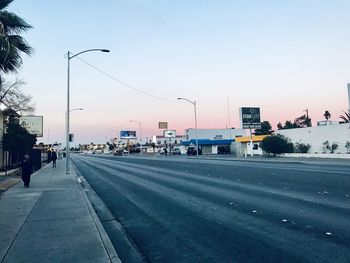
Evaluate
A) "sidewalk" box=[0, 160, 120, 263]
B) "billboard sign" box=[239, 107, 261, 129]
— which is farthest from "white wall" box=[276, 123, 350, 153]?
"sidewalk" box=[0, 160, 120, 263]

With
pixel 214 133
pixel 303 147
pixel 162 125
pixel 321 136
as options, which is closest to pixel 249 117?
pixel 303 147

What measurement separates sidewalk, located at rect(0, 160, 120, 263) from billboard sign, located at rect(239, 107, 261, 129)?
5510 cm

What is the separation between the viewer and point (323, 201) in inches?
434

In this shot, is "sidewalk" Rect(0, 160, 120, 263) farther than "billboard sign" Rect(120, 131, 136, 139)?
No

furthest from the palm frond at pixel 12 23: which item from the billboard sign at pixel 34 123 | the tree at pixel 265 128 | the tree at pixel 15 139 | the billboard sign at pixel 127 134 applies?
the billboard sign at pixel 127 134

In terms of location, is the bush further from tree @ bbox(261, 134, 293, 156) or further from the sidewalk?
the sidewalk

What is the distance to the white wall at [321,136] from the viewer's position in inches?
1802

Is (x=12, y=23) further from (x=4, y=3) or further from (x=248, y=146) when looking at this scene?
(x=248, y=146)

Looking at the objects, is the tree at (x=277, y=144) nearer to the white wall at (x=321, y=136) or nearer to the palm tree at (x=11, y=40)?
the white wall at (x=321, y=136)

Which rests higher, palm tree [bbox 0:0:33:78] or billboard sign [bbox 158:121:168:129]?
billboard sign [bbox 158:121:168:129]

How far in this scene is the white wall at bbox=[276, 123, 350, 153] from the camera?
45.8 m

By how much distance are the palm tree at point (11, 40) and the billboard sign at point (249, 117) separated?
5112 cm

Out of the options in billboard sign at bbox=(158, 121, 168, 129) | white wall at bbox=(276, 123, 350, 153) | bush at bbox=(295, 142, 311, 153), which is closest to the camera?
white wall at bbox=(276, 123, 350, 153)

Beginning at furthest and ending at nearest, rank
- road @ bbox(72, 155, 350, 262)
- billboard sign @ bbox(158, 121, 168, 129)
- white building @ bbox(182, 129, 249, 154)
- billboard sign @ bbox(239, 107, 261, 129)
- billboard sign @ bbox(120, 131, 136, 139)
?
billboard sign @ bbox(120, 131, 136, 139) → billboard sign @ bbox(158, 121, 168, 129) → white building @ bbox(182, 129, 249, 154) → billboard sign @ bbox(239, 107, 261, 129) → road @ bbox(72, 155, 350, 262)
